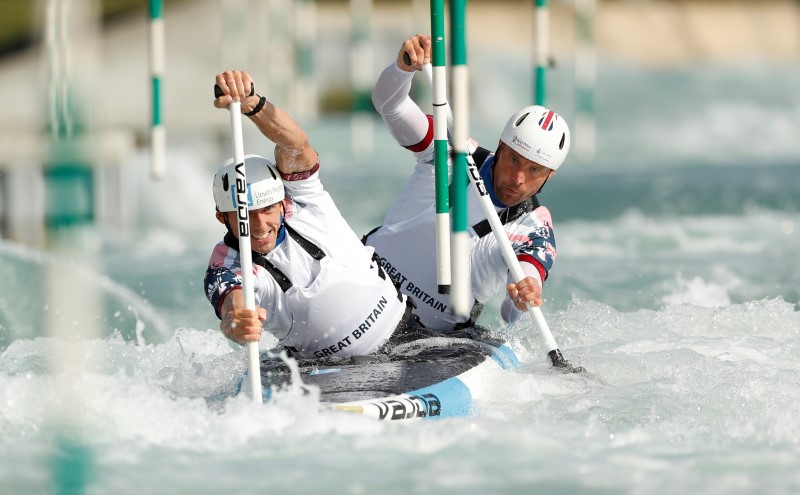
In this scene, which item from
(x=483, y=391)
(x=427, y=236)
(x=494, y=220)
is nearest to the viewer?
(x=483, y=391)

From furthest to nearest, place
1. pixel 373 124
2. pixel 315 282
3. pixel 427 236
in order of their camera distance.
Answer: pixel 373 124
pixel 427 236
pixel 315 282

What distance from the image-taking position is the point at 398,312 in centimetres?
582

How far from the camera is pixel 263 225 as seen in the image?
5.28 m

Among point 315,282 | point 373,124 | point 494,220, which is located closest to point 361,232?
point 494,220

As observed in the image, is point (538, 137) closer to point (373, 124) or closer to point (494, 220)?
point (494, 220)

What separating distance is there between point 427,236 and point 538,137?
0.72 meters

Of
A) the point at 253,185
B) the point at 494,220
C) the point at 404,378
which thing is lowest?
the point at 404,378

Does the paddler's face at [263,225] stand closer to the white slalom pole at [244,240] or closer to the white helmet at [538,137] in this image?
the white slalom pole at [244,240]

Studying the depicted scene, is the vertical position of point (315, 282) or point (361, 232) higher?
point (315, 282)

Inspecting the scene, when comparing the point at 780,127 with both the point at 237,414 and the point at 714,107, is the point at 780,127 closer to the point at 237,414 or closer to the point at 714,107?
the point at 714,107

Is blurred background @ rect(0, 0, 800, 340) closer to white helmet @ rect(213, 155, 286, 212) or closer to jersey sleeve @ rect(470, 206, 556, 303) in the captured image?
jersey sleeve @ rect(470, 206, 556, 303)

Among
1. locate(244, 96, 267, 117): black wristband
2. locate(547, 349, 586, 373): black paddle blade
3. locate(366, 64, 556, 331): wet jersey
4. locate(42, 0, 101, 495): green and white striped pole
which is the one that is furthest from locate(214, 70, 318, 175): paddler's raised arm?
locate(547, 349, 586, 373): black paddle blade

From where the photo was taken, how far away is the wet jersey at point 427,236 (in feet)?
19.9

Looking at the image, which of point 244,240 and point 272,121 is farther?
point 272,121
